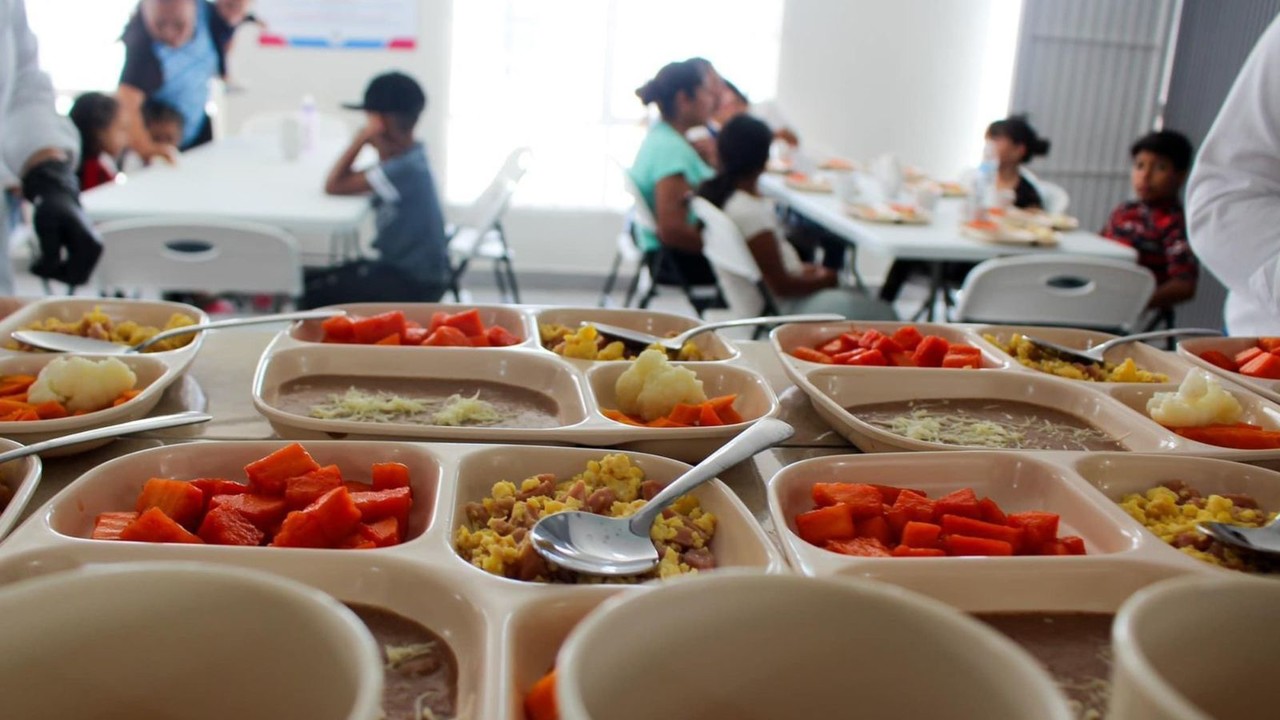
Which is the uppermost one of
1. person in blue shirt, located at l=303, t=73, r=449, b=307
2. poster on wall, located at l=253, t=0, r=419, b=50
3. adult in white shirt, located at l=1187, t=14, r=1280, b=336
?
poster on wall, located at l=253, t=0, r=419, b=50

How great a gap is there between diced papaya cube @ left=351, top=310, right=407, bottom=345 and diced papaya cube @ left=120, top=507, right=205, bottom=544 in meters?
0.64

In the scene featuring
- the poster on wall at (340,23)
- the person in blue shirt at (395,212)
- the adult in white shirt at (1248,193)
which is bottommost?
the person in blue shirt at (395,212)

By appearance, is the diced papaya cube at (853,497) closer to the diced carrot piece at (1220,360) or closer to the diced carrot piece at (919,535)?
the diced carrot piece at (919,535)

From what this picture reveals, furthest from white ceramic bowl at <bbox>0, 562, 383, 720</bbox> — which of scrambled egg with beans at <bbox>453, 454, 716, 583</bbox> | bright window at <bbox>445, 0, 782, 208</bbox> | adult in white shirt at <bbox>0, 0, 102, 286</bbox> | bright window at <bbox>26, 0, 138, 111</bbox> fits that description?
bright window at <bbox>26, 0, 138, 111</bbox>

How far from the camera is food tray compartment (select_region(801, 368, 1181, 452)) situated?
1322mm

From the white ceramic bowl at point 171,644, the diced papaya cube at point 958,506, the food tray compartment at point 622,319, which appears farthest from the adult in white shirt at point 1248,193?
the white ceramic bowl at point 171,644

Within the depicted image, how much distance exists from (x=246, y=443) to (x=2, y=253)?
4.66ft

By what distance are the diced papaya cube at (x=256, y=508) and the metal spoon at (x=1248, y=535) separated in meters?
0.86

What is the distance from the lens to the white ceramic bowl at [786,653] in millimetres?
491

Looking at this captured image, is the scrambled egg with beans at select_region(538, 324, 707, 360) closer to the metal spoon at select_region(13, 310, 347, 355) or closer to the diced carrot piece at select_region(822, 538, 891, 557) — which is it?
the metal spoon at select_region(13, 310, 347, 355)

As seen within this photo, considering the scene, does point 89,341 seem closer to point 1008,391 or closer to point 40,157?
point 40,157

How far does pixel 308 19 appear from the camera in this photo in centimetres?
576

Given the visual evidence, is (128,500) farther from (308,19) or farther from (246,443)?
(308,19)

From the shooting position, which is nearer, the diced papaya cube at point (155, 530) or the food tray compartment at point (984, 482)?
the diced papaya cube at point (155, 530)
